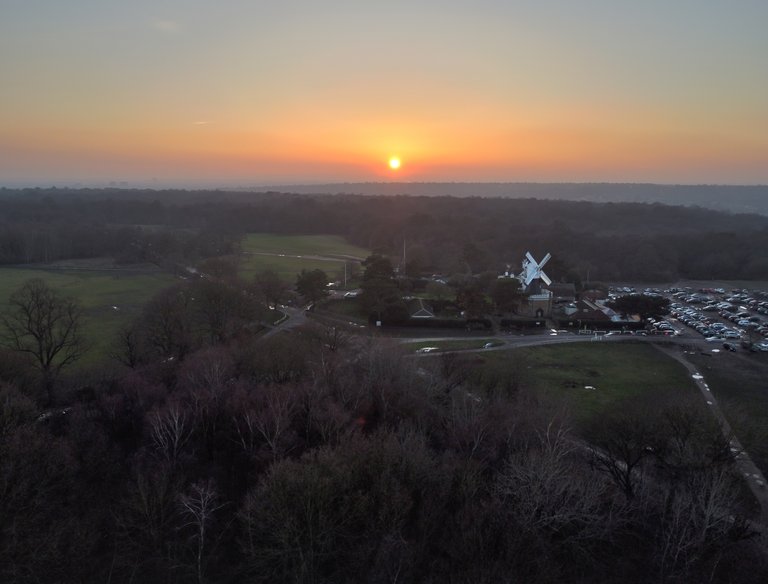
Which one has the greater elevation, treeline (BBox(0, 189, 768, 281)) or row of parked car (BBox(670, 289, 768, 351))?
treeline (BBox(0, 189, 768, 281))

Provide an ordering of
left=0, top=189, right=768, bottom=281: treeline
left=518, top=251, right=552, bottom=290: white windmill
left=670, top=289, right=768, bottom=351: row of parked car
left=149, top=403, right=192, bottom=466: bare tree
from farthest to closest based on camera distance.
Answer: left=0, top=189, right=768, bottom=281: treeline → left=518, top=251, right=552, bottom=290: white windmill → left=670, top=289, right=768, bottom=351: row of parked car → left=149, top=403, right=192, bottom=466: bare tree

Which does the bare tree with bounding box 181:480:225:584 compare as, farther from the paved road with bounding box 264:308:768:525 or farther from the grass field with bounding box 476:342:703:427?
the paved road with bounding box 264:308:768:525

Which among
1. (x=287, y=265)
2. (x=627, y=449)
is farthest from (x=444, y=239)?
(x=627, y=449)

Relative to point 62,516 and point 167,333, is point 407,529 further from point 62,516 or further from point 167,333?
point 167,333

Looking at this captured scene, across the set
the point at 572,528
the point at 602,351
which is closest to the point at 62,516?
the point at 572,528

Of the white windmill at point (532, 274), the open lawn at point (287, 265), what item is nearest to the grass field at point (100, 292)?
the open lawn at point (287, 265)

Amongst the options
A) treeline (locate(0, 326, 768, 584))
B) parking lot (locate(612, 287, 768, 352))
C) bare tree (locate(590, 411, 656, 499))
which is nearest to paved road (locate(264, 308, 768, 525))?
parking lot (locate(612, 287, 768, 352))


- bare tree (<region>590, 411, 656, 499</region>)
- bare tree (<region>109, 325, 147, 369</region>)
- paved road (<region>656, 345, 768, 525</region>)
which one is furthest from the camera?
bare tree (<region>109, 325, 147, 369</region>)
